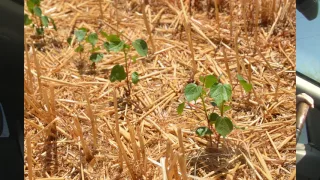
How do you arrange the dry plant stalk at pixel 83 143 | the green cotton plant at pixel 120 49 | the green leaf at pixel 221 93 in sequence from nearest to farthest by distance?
1. the green leaf at pixel 221 93
2. the dry plant stalk at pixel 83 143
3. the green cotton plant at pixel 120 49

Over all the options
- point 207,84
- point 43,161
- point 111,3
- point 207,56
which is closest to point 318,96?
point 207,84

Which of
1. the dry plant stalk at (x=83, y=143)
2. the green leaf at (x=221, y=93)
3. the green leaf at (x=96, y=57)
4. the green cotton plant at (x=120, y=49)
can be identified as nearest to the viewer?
the green leaf at (x=221, y=93)

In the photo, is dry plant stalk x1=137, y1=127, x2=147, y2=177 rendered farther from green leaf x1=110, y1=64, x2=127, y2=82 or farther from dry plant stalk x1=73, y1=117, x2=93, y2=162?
green leaf x1=110, y1=64, x2=127, y2=82

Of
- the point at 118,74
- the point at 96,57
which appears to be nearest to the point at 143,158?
the point at 118,74

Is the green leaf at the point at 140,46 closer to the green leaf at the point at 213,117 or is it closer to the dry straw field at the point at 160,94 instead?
the dry straw field at the point at 160,94

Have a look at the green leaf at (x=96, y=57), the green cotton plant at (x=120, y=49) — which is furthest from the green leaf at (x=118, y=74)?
the green leaf at (x=96, y=57)

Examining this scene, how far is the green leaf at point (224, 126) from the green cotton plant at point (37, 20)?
2.37ft

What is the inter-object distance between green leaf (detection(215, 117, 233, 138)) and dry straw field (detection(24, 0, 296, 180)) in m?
0.10

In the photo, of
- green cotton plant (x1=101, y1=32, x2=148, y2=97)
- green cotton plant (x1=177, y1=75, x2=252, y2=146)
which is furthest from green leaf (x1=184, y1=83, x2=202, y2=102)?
green cotton plant (x1=101, y1=32, x2=148, y2=97)

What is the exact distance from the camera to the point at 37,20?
173 cm

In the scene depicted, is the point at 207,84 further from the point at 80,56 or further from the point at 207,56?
the point at 80,56

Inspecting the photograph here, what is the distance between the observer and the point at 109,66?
154 cm

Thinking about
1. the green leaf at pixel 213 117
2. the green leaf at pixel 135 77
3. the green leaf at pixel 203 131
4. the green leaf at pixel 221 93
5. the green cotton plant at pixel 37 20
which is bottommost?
the green leaf at pixel 203 131

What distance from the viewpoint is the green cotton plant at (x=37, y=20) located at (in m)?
1.55
